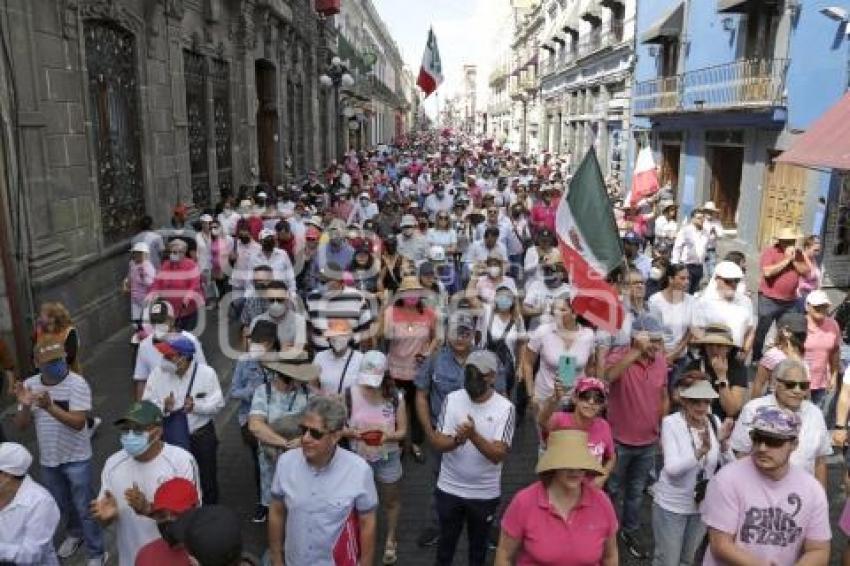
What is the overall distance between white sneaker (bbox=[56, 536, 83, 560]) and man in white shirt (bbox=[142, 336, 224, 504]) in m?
0.96

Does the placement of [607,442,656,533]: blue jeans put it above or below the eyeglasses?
below

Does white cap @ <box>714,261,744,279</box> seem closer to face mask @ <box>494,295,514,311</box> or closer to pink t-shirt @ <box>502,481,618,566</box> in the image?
face mask @ <box>494,295,514,311</box>

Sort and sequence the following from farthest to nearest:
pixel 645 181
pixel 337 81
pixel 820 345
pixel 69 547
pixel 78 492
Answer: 1. pixel 337 81
2. pixel 645 181
3. pixel 820 345
4. pixel 69 547
5. pixel 78 492

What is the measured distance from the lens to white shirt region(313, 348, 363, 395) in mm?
4777

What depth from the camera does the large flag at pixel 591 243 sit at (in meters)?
5.21

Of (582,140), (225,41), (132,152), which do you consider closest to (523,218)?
(132,152)

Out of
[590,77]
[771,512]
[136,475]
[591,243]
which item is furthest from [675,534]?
[590,77]

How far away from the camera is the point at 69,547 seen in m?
4.75

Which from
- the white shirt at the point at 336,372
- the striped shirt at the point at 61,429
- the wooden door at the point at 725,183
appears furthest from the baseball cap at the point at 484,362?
the wooden door at the point at 725,183

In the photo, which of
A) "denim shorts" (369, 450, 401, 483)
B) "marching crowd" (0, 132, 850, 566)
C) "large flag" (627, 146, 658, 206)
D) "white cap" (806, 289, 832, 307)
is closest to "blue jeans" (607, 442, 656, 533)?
"marching crowd" (0, 132, 850, 566)

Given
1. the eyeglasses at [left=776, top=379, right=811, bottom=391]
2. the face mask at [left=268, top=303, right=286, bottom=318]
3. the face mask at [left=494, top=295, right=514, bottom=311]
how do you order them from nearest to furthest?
the eyeglasses at [left=776, top=379, right=811, bottom=391]
the face mask at [left=268, top=303, right=286, bottom=318]
the face mask at [left=494, top=295, right=514, bottom=311]

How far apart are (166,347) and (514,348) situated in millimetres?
2913

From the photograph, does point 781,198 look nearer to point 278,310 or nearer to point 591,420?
point 278,310

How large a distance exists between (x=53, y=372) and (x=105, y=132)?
6654mm
